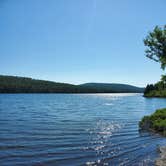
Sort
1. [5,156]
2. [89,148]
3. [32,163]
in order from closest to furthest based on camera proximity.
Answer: [32,163]
[5,156]
[89,148]

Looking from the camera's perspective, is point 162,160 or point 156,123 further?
point 156,123

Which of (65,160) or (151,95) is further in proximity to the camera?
(151,95)

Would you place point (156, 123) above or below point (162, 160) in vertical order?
above

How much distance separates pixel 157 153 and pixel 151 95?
131339 millimetres

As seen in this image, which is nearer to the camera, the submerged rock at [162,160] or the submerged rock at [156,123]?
the submerged rock at [162,160]

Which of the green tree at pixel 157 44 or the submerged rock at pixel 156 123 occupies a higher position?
Result: the green tree at pixel 157 44

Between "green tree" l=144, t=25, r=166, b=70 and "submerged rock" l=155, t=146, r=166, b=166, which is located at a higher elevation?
"green tree" l=144, t=25, r=166, b=70

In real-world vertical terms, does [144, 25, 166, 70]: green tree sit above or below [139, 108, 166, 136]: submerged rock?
above

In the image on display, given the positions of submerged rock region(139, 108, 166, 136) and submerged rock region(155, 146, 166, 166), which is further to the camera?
submerged rock region(139, 108, 166, 136)

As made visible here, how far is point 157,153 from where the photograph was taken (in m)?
15.3

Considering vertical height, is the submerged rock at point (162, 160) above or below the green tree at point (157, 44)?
below

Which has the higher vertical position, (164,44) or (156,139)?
(164,44)

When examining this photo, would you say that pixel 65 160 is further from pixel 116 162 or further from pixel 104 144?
pixel 104 144

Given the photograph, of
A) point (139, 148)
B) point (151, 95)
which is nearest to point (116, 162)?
point (139, 148)
